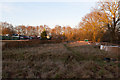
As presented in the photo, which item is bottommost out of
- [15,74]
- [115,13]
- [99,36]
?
[15,74]

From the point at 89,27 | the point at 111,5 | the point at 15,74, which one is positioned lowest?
the point at 15,74

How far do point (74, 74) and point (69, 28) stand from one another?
24621 mm

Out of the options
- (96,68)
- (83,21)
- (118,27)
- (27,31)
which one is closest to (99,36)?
(83,21)

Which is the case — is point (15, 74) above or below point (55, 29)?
below

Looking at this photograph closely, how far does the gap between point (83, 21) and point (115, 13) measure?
7.93 meters

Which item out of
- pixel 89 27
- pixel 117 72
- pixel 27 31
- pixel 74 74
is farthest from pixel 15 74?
pixel 27 31

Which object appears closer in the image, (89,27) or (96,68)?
(96,68)

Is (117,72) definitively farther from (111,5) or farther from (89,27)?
(89,27)

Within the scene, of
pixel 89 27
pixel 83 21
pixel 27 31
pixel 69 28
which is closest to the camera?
pixel 89 27

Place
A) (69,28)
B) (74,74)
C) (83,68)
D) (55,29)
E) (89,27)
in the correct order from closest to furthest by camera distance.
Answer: (74,74)
(83,68)
(89,27)
(69,28)
(55,29)

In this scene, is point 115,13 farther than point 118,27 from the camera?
No

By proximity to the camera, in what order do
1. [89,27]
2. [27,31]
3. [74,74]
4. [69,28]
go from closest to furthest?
[74,74] → [89,27] → [69,28] → [27,31]

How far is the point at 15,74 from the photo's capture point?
11.3 feet

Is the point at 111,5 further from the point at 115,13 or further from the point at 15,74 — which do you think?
the point at 15,74
